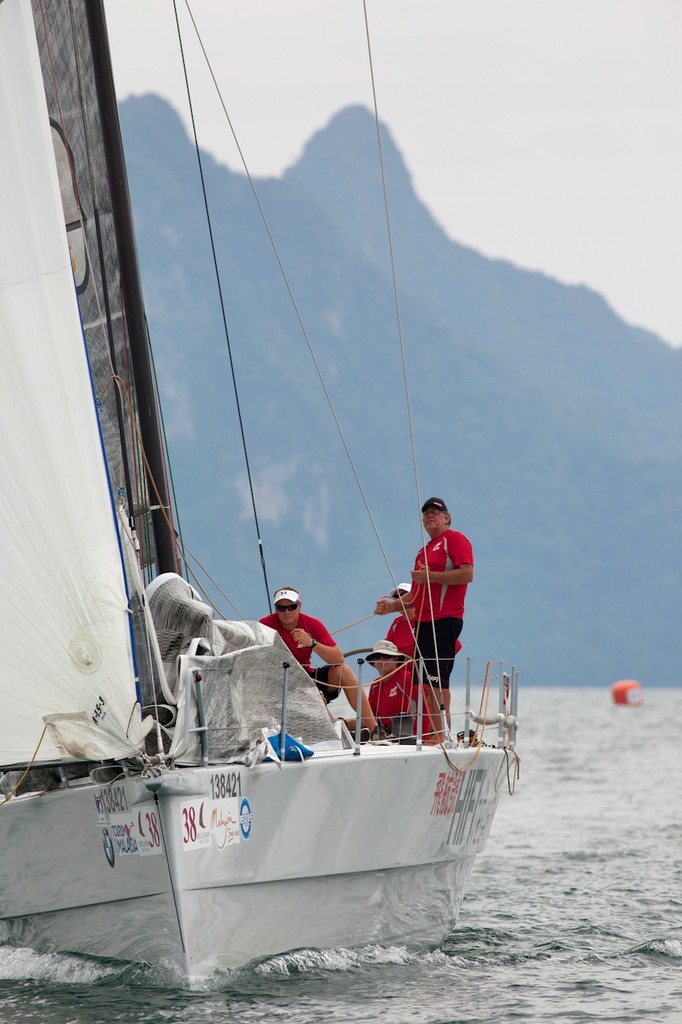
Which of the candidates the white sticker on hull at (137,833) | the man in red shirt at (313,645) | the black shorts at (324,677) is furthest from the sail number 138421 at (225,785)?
the black shorts at (324,677)

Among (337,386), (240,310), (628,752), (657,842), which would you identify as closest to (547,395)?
(337,386)

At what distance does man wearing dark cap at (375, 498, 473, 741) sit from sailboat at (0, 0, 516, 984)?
87cm

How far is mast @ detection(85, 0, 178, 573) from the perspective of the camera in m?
8.30

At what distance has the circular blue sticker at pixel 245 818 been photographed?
6277 millimetres

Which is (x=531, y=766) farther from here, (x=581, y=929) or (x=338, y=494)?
(x=338, y=494)

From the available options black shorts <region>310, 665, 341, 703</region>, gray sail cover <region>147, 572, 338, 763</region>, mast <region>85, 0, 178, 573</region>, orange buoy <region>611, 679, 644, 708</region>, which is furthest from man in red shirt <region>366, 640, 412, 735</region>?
orange buoy <region>611, 679, 644, 708</region>

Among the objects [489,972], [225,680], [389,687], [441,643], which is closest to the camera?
[225,680]

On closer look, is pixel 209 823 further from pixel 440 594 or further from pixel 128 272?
pixel 128 272

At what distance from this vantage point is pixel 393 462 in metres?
146

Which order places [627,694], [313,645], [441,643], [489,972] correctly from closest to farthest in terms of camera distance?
[489,972] → [313,645] → [441,643] → [627,694]

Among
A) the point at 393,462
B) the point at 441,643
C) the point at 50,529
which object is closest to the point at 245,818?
the point at 50,529

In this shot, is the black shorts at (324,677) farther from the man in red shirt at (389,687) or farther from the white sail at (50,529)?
the white sail at (50,529)

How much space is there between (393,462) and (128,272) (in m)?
138

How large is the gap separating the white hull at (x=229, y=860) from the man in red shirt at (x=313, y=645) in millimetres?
660
